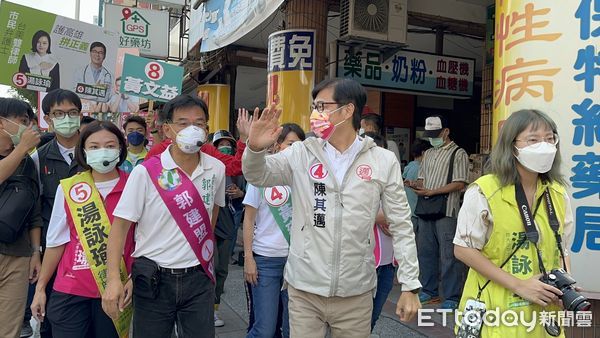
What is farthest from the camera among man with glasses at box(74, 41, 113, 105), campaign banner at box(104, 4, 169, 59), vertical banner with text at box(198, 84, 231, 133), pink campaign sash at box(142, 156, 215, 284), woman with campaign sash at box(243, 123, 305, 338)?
campaign banner at box(104, 4, 169, 59)

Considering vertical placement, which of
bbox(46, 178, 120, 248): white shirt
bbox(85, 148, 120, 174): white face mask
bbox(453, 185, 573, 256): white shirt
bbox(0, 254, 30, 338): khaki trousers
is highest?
bbox(85, 148, 120, 174): white face mask

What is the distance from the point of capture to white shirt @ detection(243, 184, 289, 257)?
3502mm

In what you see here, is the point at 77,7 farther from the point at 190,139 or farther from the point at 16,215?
the point at 190,139

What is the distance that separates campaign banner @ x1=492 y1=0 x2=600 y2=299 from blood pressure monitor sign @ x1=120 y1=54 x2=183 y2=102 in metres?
4.26

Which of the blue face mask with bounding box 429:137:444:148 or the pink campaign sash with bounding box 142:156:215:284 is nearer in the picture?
the pink campaign sash with bounding box 142:156:215:284

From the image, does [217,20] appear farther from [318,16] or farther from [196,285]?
A: [196,285]

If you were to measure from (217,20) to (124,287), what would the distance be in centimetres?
705

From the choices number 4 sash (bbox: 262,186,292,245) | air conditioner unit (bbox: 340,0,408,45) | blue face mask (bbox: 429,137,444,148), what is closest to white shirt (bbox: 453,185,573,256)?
number 4 sash (bbox: 262,186,292,245)

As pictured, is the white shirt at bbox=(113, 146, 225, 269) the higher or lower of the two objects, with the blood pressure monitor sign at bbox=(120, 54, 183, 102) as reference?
lower

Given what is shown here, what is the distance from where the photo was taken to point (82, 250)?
280cm

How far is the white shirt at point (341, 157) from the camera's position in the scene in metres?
2.59

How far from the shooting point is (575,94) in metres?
3.48

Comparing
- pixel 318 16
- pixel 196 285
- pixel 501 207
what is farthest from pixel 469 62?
pixel 196 285

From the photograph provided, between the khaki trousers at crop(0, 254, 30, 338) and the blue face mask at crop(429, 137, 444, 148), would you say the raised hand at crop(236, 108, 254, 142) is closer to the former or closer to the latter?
the khaki trousers at crop(0, 254, 30, 338)
